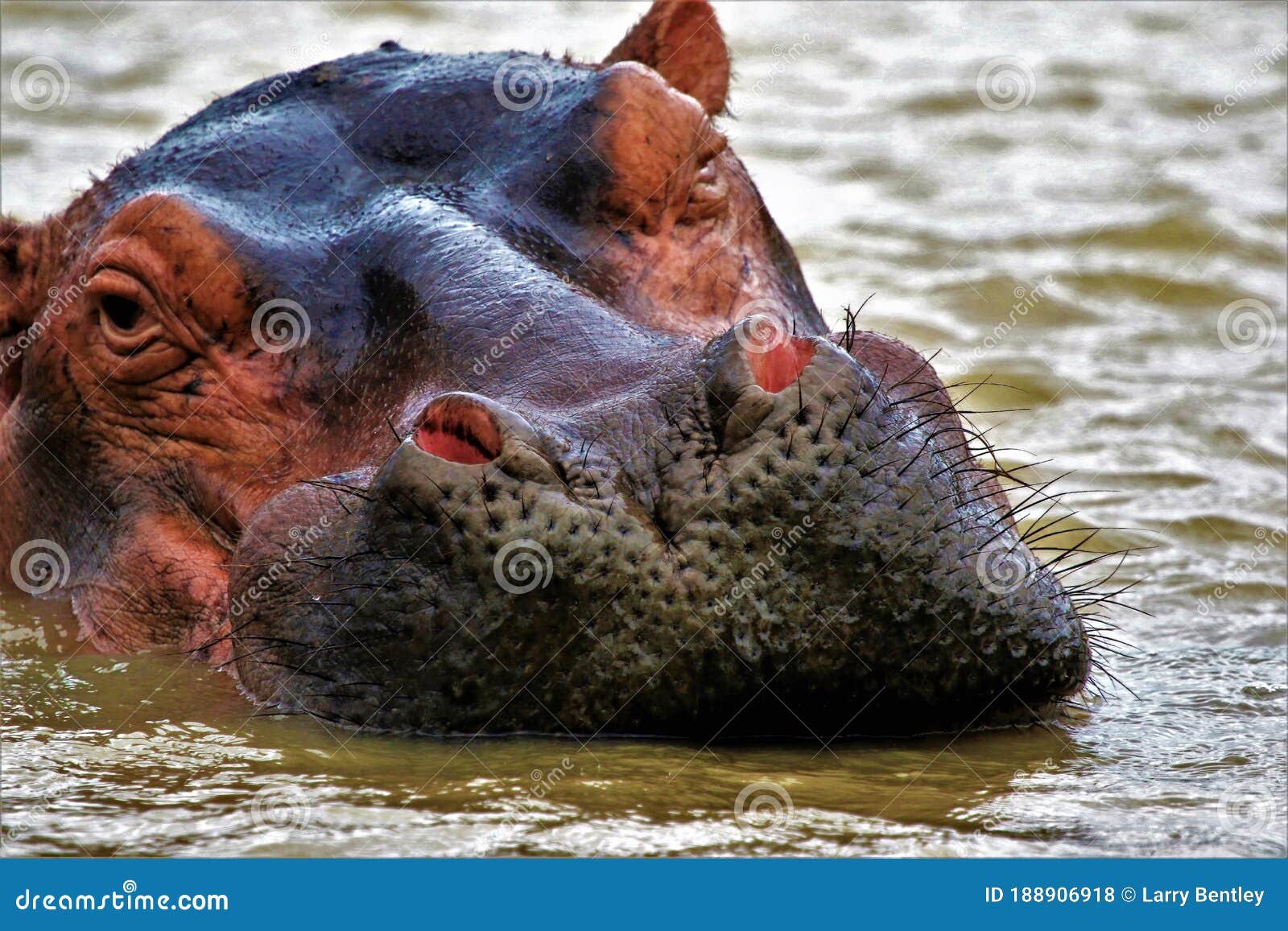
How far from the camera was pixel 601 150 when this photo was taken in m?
4.95

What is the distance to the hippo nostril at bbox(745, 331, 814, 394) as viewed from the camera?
3.49 metres

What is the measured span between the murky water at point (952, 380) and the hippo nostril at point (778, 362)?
751 mm

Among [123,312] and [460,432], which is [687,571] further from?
[123,312]

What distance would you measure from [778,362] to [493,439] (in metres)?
0.58

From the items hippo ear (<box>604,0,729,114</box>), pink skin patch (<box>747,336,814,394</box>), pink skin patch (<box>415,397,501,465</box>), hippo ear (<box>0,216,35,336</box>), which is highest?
hippo ear (<box>604,0,729,114</box>)

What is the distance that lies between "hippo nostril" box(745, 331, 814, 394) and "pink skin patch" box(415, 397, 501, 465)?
53 centimetres

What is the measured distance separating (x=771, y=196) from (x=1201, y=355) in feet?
10.2

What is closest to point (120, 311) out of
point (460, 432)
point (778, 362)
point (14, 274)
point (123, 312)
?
point (123, 312)

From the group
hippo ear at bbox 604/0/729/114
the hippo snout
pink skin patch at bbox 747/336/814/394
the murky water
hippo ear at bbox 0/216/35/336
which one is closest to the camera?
the murky water

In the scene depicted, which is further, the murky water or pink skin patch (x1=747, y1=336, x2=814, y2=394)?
pink skin patch (x1=747, y1=336, x2=814, y2=394)

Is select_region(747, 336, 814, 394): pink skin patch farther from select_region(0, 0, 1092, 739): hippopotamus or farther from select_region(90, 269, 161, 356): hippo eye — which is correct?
select_region(90, 269, 161, 356): hippo eye

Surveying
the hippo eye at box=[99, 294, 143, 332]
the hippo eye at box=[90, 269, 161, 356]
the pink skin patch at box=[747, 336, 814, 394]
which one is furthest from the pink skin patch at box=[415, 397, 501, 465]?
the hippo eye at box=[99, 294, 143, 332]

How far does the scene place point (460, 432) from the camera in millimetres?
3439

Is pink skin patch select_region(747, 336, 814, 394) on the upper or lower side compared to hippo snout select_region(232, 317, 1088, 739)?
upper
